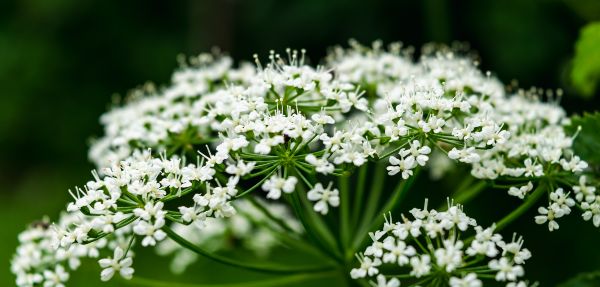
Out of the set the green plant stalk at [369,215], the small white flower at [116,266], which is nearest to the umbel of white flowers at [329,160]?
the small white flower at [116,266]

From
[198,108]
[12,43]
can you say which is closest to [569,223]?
[198,108]

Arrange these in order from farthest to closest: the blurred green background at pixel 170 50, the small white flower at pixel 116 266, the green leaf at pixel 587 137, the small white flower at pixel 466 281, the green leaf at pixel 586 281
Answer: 1. the blurred green background at pixel 170 50
2. the green leaf at pixel 587 137
3. the green leaf at pixel 586 281
4. the small white flower at pixel 116 266
5. the small white flower at pixel 466 281

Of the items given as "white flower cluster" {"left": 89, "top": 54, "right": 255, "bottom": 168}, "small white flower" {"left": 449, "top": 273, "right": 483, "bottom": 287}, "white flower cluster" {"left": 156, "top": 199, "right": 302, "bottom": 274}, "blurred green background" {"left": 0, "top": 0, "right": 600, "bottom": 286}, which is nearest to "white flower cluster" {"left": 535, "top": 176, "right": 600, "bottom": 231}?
"small white flower" {"left": 449, "top": 273, "right": 483, "bottom": 287}

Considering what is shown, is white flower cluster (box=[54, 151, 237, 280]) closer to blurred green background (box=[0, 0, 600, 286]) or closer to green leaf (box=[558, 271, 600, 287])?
blurred green background (box=[0, 0, 600, 286])

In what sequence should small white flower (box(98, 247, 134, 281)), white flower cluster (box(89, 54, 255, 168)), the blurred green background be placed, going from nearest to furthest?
1. small white flower (box(98, 247, 134, 281))
2. white flower cluster (box(89, 54, 255, 168))
3. the blurred green background

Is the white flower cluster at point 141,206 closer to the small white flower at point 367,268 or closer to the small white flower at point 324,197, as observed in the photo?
the small white flower at point 324,197

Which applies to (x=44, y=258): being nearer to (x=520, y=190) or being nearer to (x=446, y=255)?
(x=446, y=255)
